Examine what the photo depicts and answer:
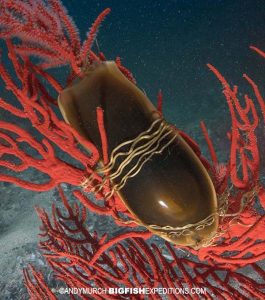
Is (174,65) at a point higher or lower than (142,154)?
higher

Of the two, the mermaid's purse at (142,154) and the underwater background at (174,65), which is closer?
the mermaid's purse at (142,154)

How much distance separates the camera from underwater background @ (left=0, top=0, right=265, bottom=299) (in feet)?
23.7

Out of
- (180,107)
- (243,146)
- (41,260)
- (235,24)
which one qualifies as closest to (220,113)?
(180,107)

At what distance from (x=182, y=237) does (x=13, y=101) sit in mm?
17737

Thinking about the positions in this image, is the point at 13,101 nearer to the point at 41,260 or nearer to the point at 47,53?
the point at 41,260

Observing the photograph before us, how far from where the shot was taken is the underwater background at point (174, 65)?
284 inches

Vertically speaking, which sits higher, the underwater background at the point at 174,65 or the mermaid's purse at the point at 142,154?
the underwater background at the point at 174,65

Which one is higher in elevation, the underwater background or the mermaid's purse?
the underwater background

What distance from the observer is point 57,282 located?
18.1ft

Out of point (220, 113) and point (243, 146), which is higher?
point (220, 113)

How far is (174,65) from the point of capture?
34.3 metres

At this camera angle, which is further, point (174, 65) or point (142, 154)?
point (174, 65)

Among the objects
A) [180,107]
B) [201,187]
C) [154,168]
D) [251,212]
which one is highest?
[180,107]

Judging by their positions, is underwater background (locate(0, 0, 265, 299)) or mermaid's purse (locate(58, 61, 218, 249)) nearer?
mermaid's purse (locate(58, 61, 218, 249))
